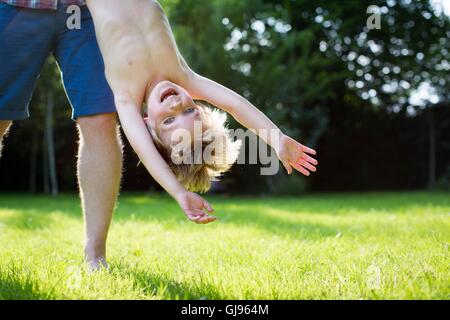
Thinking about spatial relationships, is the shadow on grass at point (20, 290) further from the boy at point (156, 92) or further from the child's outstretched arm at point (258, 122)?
the child's outstretched arm at point (258, 122)

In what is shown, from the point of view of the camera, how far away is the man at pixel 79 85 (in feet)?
8.25

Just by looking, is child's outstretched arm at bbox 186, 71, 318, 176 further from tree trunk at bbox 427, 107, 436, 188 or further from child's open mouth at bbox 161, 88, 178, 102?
tree trunk at bbox 427, 107, 436, 188

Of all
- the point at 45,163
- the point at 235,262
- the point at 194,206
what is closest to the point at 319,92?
the point at 45,163

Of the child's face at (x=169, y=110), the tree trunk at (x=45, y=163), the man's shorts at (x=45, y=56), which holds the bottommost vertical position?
the tree trunk at (x=45, y=163)

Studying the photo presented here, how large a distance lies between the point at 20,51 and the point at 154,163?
0.93 meters

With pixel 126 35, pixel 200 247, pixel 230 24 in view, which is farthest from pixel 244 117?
pixel 230 24

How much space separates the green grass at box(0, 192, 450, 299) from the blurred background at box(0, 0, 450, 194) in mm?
7417

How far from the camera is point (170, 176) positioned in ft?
7.01

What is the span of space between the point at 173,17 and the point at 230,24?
158cm

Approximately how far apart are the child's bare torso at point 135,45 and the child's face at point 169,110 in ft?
0.35

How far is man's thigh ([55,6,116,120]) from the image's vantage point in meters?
2.62

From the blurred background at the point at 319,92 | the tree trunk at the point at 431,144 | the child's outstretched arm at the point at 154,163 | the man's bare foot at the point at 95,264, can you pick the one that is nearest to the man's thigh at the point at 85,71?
the child's outstretched arm at the point at 154,163

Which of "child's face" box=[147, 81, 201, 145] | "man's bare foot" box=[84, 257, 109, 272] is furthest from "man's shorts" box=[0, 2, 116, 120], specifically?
"man's bare foot" box=[84, 257, 109, 272]
